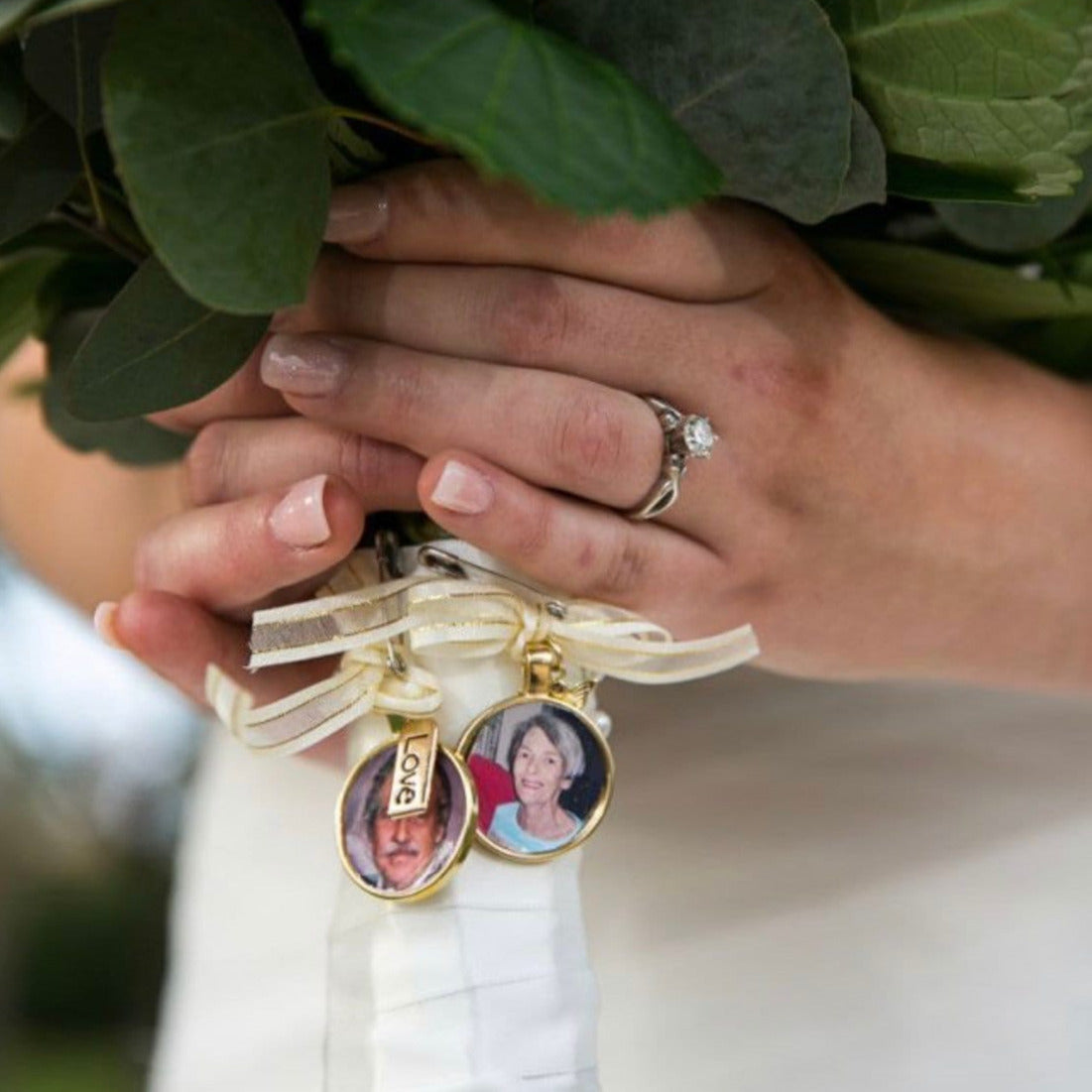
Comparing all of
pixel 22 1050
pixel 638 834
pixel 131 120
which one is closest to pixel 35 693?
pixel 22 1050

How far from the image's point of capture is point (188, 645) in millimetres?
529

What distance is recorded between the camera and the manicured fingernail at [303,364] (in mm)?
466

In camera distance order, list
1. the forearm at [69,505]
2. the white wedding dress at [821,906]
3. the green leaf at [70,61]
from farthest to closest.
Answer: the forearm at [69,505] → the white wedding dress at [821,906] → the green leaf at [70,61]

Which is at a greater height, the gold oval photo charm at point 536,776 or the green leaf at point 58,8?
the green leaf at point 58,8

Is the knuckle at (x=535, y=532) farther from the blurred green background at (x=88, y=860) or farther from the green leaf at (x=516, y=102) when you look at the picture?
the blurred green background at (x=88, y=860)

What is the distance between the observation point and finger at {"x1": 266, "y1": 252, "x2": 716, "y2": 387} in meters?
0.46

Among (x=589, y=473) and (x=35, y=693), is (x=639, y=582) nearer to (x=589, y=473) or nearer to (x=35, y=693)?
(x=589, y=473)

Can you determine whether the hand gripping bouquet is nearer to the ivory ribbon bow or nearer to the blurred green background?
the ivory ribbon bow

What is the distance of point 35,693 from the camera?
203 centimetres

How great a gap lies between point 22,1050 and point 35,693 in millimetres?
494

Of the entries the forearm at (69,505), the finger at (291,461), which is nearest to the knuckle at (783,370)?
the finger at (291,461)

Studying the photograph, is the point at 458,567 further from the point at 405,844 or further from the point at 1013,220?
the point at 1013,220

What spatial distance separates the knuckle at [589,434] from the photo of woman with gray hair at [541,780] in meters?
0.08

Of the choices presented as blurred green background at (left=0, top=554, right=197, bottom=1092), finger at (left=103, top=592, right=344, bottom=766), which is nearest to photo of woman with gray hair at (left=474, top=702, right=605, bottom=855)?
finger at (left=103, top=592, right=344, bottom=766)
